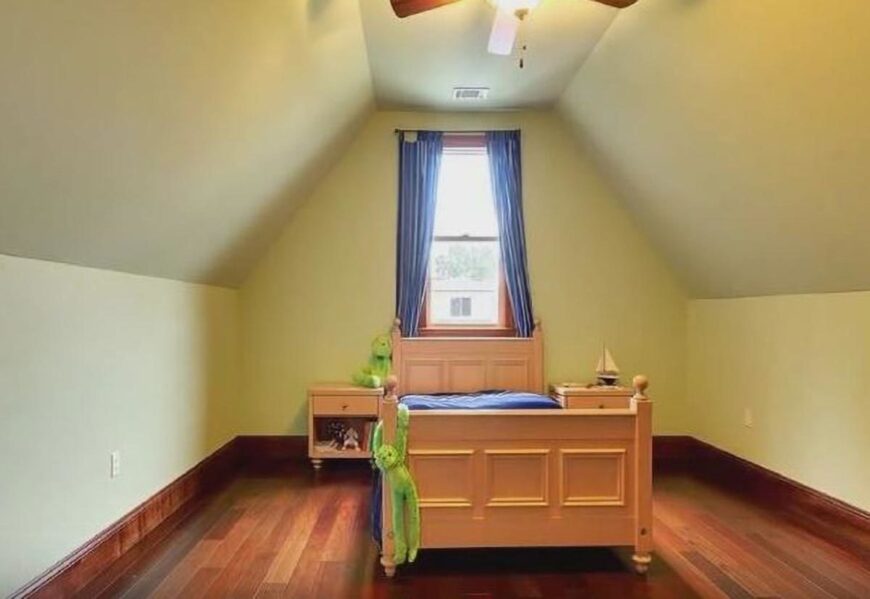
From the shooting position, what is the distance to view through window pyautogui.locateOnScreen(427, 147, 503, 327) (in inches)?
222

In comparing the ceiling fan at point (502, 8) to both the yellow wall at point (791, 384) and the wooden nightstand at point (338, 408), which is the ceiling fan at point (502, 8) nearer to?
the yellow wall at point (791, 384)

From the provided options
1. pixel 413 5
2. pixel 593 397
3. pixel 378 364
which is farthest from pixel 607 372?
pixel 413 5

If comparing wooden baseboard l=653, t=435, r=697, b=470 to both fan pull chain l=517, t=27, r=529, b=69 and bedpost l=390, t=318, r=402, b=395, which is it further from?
fan pull chain l=517, t=27, r=529, b=69

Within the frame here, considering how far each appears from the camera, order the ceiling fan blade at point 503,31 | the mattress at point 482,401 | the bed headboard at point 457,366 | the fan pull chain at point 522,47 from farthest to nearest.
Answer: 1. the bed headboard at point 457,366
2. the mattress at point 482,401
3. the fan pull chain at point 522,47
4. the ceiling fan blade at point 503,31

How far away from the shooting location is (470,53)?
13.8 feet

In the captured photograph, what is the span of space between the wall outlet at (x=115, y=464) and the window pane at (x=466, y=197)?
123 inches

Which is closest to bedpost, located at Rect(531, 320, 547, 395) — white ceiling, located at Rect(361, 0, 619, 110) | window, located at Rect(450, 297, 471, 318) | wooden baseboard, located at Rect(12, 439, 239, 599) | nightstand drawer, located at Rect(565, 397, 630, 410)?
nightstand drawer, located at Rect(565, 397, 630, 410)

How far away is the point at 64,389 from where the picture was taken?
287cm

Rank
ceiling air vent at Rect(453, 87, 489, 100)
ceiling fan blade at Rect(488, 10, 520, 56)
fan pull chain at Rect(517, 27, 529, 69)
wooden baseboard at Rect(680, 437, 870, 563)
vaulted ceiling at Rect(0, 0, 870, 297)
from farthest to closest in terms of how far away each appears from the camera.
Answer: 1. ceiling air vent at Rect(453, 87, 489, 100)
2. fan pull chain at Rect(517, 27, 529, 69)
3. wooden baseboard at Rect(680, 437, 870, 563)
4. ceiling fan blade at Rect(488, 10, 520, 56)
5. vaulted ceiling at Rect(0, 0, 870, 297)

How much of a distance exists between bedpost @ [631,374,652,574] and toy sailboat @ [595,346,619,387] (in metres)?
2.10

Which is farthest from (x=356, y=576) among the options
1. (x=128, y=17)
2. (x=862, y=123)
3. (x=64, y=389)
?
(x=862, y=123)

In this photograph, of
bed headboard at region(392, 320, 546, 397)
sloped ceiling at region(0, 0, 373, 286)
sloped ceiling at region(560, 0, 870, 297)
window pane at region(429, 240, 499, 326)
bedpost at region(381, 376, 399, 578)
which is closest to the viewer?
sloped ceiling at region(0, 0, 373, 286)

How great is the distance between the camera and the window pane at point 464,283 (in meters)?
5.64

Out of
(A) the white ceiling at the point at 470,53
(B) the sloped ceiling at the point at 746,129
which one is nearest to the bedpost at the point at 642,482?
(B) the sloped ceiling at the point at 746,129
